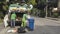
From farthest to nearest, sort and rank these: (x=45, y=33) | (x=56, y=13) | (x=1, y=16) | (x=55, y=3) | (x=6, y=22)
→ 1. (x=55, y=3)
2. (x=56, y=13)
3. (x=1, y=16)
4. (x=6, y=22)
5. (x=45, y=33)

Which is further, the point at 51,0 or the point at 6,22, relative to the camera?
the point at 51,0

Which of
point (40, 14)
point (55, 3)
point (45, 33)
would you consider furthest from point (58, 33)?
point (55, 3)

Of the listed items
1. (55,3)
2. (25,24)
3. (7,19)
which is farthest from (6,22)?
(55,3)

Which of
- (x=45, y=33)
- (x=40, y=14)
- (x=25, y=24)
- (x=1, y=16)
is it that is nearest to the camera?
(x=45, y=33)

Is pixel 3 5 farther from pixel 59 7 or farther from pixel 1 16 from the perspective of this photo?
pixel 59 7

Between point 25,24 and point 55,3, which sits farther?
point 55,3

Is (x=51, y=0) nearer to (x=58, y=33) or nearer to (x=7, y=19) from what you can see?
(x=7, y=19)

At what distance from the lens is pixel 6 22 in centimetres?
2572

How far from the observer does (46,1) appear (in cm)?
5641

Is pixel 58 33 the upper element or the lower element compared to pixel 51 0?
lower

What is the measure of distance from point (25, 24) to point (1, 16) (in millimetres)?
11392

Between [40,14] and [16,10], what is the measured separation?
2510 centimetres

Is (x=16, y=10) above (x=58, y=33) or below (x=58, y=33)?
above

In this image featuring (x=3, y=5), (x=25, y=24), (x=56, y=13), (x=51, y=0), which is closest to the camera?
(x=25, y=24)
